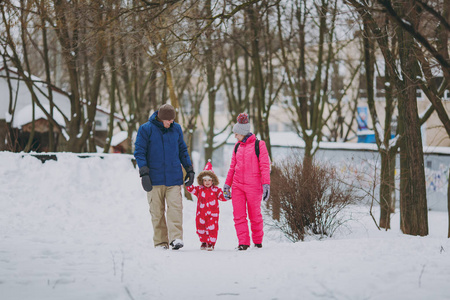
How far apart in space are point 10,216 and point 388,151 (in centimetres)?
879

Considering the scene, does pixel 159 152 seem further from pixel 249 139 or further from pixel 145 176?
pixel 249 139

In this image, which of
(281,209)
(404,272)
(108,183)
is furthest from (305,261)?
(108,183)

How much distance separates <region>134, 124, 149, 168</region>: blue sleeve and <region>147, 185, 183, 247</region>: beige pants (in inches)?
16.1

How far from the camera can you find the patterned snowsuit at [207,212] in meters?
7.96

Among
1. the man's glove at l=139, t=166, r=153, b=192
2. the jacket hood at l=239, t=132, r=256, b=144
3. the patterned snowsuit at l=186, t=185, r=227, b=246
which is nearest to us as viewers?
the man's glove at l=139, t=166, r=153, b=192

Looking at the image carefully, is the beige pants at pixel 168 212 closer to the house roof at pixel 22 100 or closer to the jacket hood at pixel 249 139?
the jacket hood at pixel 249 139

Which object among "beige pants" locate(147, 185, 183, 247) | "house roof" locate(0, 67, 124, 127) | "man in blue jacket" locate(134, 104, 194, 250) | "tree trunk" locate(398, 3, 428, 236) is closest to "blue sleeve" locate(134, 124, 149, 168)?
"man in blue jacket" locate(134, 104, 194, 250)

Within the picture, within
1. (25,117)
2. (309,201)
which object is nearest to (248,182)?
(309,201)

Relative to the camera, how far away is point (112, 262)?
5.90 m

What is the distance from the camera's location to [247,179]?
7.75 metres

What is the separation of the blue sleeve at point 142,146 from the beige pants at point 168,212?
0.41 meters

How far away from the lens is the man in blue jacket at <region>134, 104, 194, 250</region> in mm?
7477

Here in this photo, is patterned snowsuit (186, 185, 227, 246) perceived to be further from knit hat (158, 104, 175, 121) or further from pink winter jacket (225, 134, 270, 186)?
knit hat (158, 104, 175, 121)

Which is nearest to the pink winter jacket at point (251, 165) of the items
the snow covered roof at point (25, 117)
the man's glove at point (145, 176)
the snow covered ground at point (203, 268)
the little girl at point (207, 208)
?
the little girl at point (207, 208)
